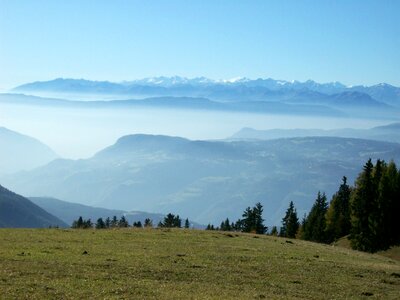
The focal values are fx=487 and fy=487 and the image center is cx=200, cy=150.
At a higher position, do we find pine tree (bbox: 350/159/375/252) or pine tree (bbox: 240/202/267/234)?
pine tree (bbox: 350/159/375/252)

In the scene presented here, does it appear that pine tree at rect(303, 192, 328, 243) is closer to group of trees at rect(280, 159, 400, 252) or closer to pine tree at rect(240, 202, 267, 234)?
pine tree at rect(240, 202, 267, 234)

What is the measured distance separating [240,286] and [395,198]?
60.2m

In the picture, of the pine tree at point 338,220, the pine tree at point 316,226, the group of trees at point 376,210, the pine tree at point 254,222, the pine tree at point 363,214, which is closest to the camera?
the group of trees at point 376,210

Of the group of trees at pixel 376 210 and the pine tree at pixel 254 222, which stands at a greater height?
the group of trees at pixel 376 210

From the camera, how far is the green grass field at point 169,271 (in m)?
25.6

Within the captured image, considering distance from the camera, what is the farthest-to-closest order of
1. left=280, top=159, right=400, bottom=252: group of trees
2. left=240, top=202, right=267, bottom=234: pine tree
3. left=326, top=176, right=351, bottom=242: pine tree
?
left=240, top=202, right=267, bottom=234: pine tree
left=326, top=176, right=351, bottom=242: pine tree
left=280, top=159, right=400, bottom=252: group of trees

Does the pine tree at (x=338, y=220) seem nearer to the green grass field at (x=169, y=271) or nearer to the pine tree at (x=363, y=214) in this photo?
the pine tree at (x=363, y=214)

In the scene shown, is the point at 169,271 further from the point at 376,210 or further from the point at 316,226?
the point at 316,226

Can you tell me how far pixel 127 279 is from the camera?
91.8 feet

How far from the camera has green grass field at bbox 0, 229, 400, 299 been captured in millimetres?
25578

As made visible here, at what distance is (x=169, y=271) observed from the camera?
1235 inches

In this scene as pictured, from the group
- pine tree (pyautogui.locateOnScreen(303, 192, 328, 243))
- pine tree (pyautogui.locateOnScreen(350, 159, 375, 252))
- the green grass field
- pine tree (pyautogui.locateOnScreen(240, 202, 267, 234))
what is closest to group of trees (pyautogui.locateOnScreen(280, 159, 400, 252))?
pine tree (pyautogui.locateOnScreen(350, 159, 375, 252))

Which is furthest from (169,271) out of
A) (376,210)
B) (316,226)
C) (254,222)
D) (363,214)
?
(254,222)

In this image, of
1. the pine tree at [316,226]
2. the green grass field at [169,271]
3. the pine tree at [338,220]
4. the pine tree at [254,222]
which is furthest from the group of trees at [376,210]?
the pine tree at [254,222]
